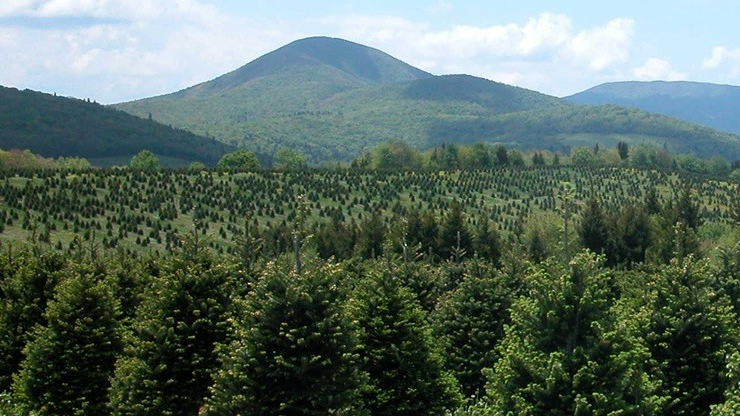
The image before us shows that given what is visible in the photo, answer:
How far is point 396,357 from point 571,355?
595 cm

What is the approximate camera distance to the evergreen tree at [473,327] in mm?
21172

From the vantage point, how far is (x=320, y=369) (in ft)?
47.4

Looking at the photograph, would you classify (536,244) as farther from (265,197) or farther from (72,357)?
(72,357)

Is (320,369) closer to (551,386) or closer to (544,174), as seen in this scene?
(551,386)

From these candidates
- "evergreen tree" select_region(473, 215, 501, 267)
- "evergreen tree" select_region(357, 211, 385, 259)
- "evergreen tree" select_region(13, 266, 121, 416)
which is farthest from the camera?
"evergreen tree" select_region(357, 211, 385, 259)

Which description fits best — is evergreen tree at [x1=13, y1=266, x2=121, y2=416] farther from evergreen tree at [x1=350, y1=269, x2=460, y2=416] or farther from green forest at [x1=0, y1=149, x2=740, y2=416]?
evergreen tree at [x1=350, y1=269, x2=460, y2=416]

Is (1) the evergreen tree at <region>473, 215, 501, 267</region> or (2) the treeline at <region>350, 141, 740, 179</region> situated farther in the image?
(2) the treeline at <region>350, 141, 740, 179</region>

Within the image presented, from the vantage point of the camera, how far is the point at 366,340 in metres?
18.0

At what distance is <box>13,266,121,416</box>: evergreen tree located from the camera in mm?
18938

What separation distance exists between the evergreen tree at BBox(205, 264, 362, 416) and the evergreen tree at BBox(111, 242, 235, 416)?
2.33m

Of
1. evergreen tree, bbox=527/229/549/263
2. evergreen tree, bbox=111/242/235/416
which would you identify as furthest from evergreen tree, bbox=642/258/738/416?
evergreen tree, bbox=527/229/549/263

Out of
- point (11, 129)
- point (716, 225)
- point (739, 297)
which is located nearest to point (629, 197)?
point (716, 225)

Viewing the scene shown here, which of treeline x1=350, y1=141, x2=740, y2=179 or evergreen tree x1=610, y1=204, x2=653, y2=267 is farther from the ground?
treeline x1=350, y1=141, x2=740, y2=179

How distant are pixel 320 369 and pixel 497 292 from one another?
29.9ft
